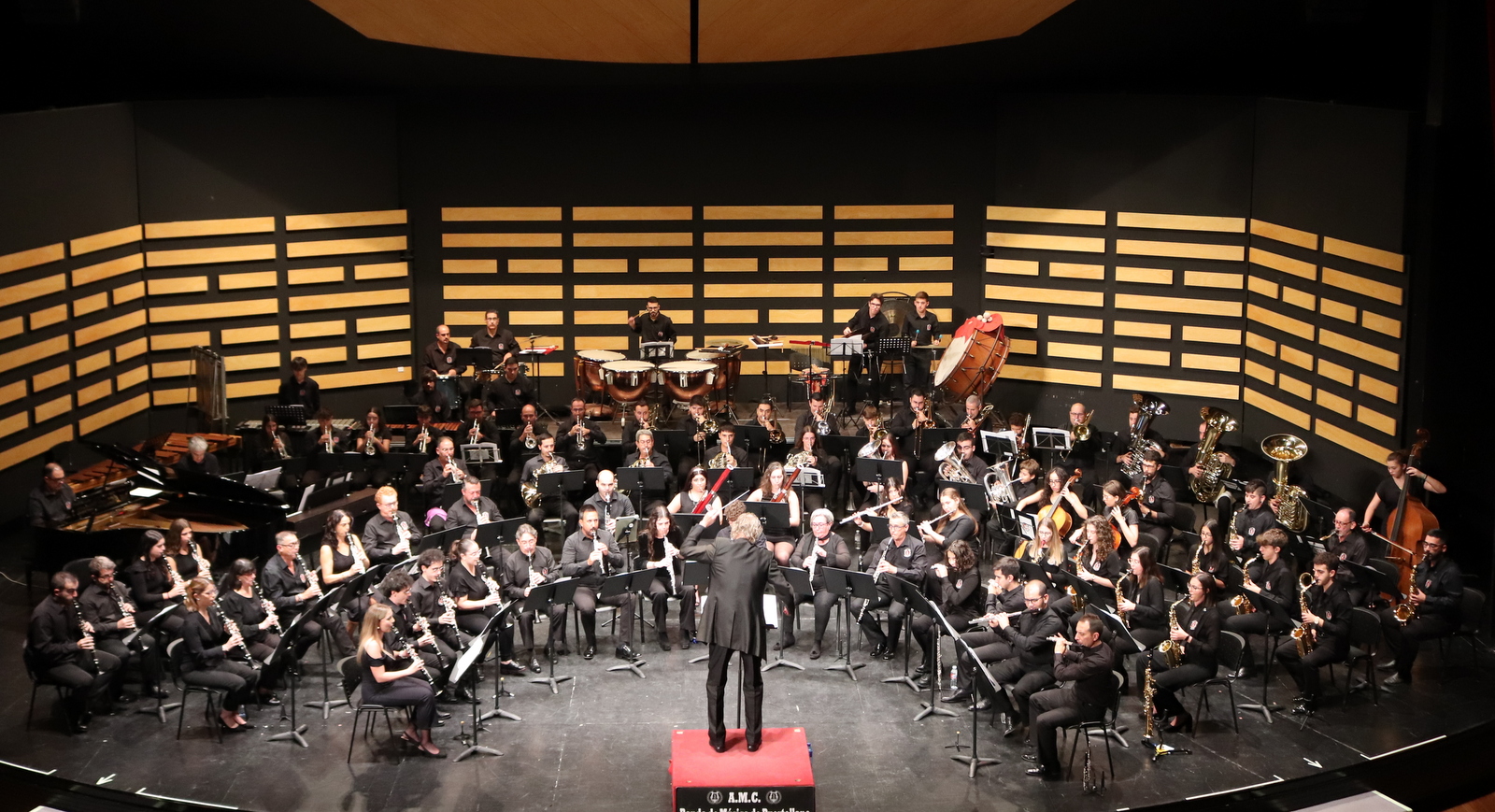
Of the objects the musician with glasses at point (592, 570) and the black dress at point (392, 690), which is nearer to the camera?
the black dress at point (392, 690)

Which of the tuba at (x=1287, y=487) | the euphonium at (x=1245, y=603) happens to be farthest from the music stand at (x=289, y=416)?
the tuba at (x=1287, y=487)

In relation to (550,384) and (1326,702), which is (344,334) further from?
(1326,702)

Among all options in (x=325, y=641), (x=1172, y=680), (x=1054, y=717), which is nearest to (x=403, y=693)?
(x=325, y=641)

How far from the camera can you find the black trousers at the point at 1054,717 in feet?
31.0

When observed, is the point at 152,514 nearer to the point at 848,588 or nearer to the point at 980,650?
the point at 848,588

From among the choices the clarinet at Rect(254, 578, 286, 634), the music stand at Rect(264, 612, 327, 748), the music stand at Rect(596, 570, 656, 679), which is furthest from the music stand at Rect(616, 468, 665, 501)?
the clarinet at Rect(254, 578, 286, 634)

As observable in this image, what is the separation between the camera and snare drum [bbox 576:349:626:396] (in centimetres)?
1639

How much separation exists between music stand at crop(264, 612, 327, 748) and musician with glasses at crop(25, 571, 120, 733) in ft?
4.28

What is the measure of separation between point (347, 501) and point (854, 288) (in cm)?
786

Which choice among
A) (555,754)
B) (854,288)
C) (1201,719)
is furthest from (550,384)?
(1201,719)

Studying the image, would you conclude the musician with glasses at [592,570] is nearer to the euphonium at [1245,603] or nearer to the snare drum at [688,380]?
the snare drum at [688,380]

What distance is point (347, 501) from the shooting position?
13672mm

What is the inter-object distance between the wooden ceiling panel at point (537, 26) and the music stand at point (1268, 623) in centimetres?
885

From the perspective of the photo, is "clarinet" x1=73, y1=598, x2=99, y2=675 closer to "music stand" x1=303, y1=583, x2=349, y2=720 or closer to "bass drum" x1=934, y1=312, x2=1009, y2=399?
"music stand" x1=303, y1=583, x2=349, y2=720
